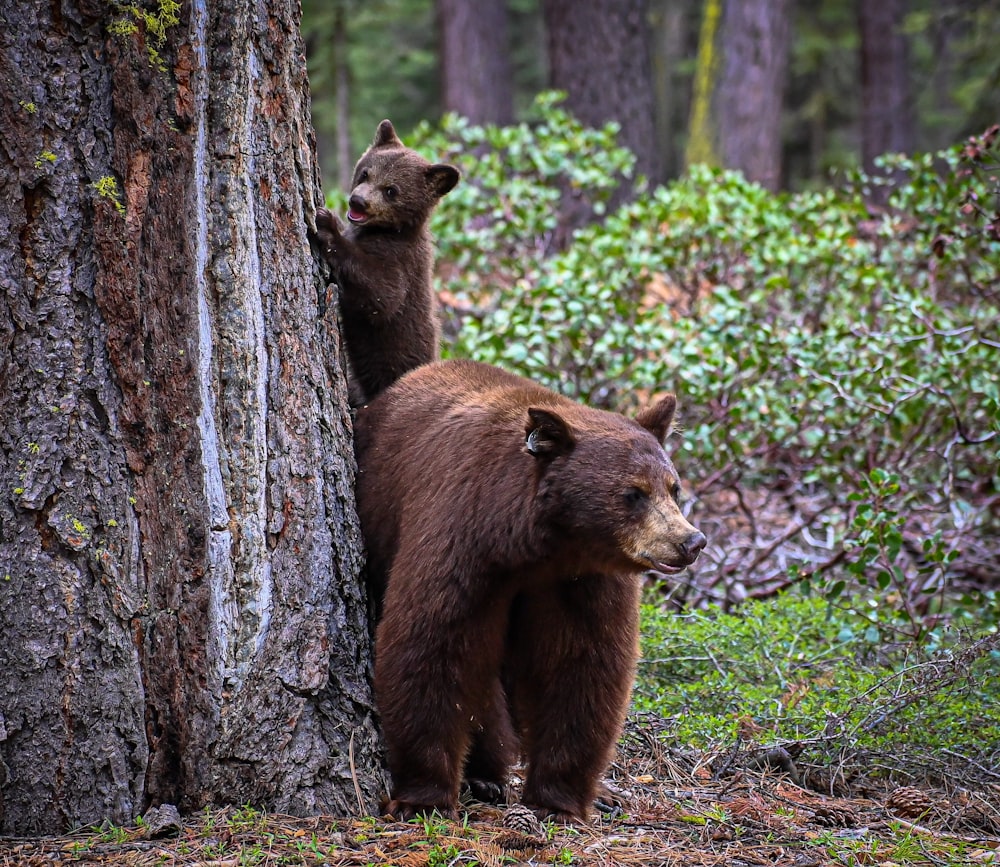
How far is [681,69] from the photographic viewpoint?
77.9 feet

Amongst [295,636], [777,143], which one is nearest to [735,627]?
[295,636]

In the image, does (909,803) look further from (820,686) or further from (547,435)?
(547,435)

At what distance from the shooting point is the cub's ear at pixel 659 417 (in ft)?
13.3

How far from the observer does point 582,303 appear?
7.39 m

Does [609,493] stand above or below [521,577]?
above

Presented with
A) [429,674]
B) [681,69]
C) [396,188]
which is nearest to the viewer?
[429,674]

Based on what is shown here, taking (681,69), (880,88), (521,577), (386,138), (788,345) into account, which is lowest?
(521,577)

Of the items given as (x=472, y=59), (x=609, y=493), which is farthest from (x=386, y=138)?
(x=472, y=59)

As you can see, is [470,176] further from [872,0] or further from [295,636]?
[872,0]

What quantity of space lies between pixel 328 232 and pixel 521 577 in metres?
1.68

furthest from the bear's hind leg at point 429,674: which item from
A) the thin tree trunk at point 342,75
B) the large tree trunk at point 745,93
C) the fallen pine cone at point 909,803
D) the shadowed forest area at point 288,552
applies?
the thin tree trunk at point 342,75

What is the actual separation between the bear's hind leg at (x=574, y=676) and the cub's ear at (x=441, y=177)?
268cm

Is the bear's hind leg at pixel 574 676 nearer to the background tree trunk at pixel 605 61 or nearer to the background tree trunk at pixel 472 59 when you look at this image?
the background tree trunk at pixel 605 61

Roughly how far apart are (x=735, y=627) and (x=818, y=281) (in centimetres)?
391
